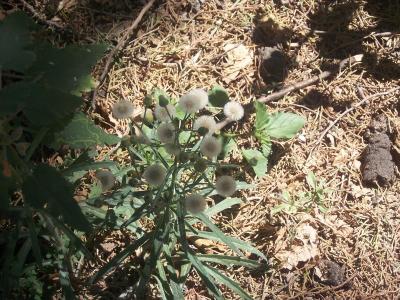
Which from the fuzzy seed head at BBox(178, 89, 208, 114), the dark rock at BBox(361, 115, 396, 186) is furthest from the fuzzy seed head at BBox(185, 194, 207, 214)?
the dark rock at BBox(361, 115, 396, 186)

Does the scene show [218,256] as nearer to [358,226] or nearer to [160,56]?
[358,226]

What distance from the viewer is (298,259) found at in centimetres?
229

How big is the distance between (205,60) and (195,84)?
156 millimetres

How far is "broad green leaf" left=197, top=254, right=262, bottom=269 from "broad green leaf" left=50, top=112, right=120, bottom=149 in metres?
0.70

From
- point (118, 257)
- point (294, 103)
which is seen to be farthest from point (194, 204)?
point (294, 103)

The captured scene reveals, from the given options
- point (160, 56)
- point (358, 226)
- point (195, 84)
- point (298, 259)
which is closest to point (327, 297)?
point (298, 259)

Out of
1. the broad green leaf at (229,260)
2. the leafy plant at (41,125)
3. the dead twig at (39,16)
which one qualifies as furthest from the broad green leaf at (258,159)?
the dead twig at (39,16)

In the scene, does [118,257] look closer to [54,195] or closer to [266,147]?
[54,195]

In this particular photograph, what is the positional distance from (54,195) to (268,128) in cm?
127

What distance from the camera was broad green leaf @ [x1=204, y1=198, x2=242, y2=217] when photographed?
2.18 m

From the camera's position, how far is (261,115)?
2404 millimetres

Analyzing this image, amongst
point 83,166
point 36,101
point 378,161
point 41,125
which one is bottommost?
point 378,161

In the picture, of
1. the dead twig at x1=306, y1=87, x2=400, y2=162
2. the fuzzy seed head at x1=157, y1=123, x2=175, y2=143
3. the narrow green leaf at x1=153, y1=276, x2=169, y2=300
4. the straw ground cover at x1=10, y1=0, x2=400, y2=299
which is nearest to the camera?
the fuzzy seed head at x1=157, y1=123, x2=175, y2=143

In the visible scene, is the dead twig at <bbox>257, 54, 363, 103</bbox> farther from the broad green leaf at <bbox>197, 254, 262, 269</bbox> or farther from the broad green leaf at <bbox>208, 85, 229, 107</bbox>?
the broad green leaf at <bbox>197, 254, 262, 269</bbox>
